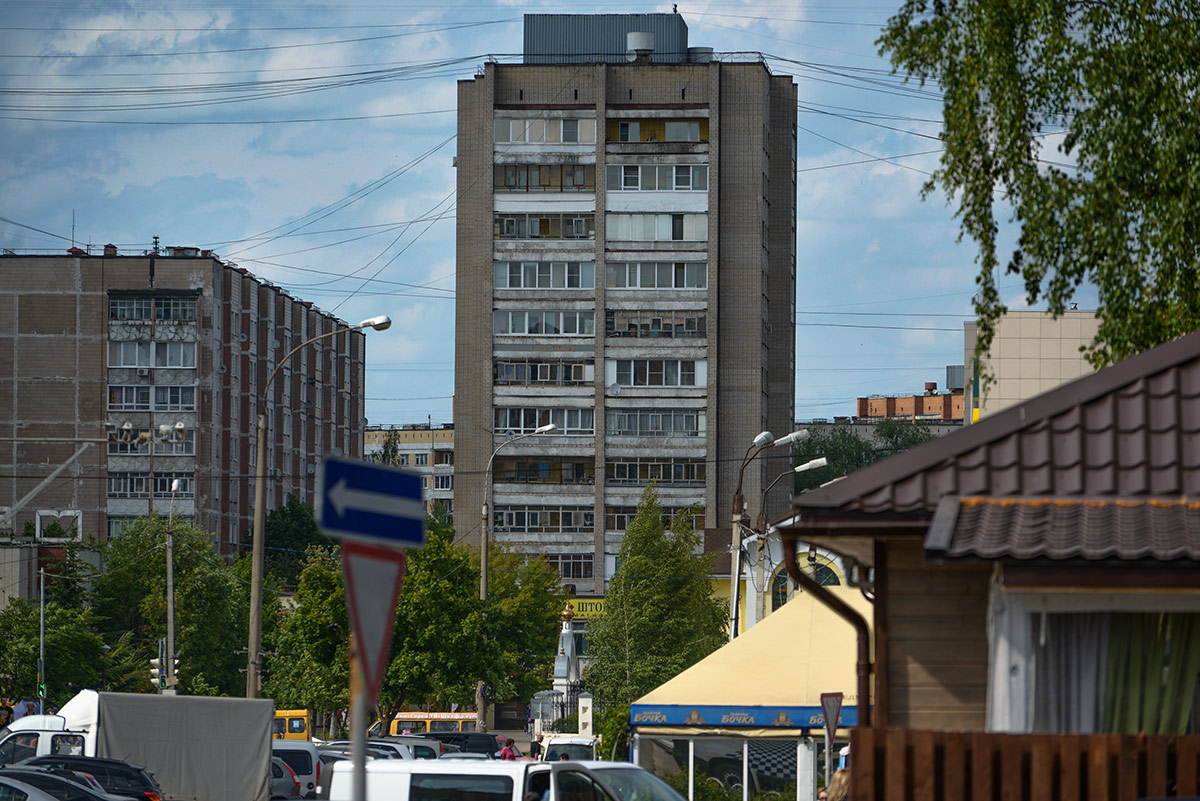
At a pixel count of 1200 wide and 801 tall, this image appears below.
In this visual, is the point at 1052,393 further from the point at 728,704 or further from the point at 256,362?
the point at 256,362

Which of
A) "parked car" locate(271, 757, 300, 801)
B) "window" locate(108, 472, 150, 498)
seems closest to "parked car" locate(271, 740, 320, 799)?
"parked car" locate(271, 757, 300, 801)

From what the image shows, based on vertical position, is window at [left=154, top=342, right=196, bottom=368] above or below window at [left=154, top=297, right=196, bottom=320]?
below

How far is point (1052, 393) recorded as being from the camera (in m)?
9.84

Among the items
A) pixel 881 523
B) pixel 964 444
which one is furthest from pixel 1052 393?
pixel 881 523

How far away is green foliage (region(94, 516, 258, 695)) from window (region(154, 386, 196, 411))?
22.0m

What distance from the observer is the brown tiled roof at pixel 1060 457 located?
9.29 meters

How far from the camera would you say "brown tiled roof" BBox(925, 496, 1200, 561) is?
27.3 ft

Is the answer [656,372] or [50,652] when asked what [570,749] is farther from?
[656,372]

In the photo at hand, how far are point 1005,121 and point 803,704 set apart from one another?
31.1 ft

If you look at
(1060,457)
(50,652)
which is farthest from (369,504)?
(50,652)

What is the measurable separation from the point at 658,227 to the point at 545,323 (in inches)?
339

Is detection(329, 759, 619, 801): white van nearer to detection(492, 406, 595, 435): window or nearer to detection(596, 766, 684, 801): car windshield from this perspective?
detection(596, 766, 684, 801): car windshield

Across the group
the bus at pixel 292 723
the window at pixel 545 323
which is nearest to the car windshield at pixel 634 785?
the bus at pixel 292 723

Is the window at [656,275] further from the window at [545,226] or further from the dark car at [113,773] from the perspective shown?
the dark car at [113,773]
